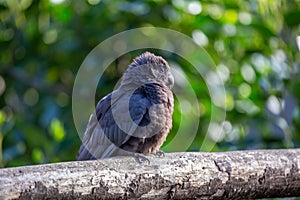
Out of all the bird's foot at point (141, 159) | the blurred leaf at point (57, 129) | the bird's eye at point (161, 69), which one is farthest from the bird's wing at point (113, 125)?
the blurred leaf at point (57, 129)

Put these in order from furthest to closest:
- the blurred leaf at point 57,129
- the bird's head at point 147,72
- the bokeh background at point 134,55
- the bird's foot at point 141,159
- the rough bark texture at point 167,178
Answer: the blurred leaf at point 57,129 < the bokeh background at point 134,55 < the bird's head at point 147,72 < the bird's foot at point 141,159 < the rough bark texture at point 167,178

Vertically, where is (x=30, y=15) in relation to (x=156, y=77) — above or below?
above

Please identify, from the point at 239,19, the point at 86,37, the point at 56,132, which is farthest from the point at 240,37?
the point at 56,132

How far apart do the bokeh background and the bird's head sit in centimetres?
44

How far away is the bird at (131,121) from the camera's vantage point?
8.44 feet

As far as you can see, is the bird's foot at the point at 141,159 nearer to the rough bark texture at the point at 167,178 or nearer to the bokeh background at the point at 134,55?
the rough bark texture at the point at 167,178

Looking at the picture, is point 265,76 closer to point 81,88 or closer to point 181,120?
point 181,120

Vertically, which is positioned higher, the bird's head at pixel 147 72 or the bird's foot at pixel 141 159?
the bird's head at pixel 147 72

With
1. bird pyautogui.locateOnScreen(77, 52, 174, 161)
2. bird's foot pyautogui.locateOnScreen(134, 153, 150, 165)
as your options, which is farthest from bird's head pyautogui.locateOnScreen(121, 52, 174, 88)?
bird's foot pyautogui.locateOnScreen(134, 153, 150, 165)

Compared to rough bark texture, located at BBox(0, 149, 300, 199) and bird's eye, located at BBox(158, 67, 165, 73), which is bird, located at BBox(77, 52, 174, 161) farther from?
rough bark texture, located at BBox(0, 149, 300, 199)

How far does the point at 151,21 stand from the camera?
3.43 m

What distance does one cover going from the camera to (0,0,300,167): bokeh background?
128 inches

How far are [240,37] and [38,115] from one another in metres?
1.12

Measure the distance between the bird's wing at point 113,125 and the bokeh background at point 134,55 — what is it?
21.5 inches
